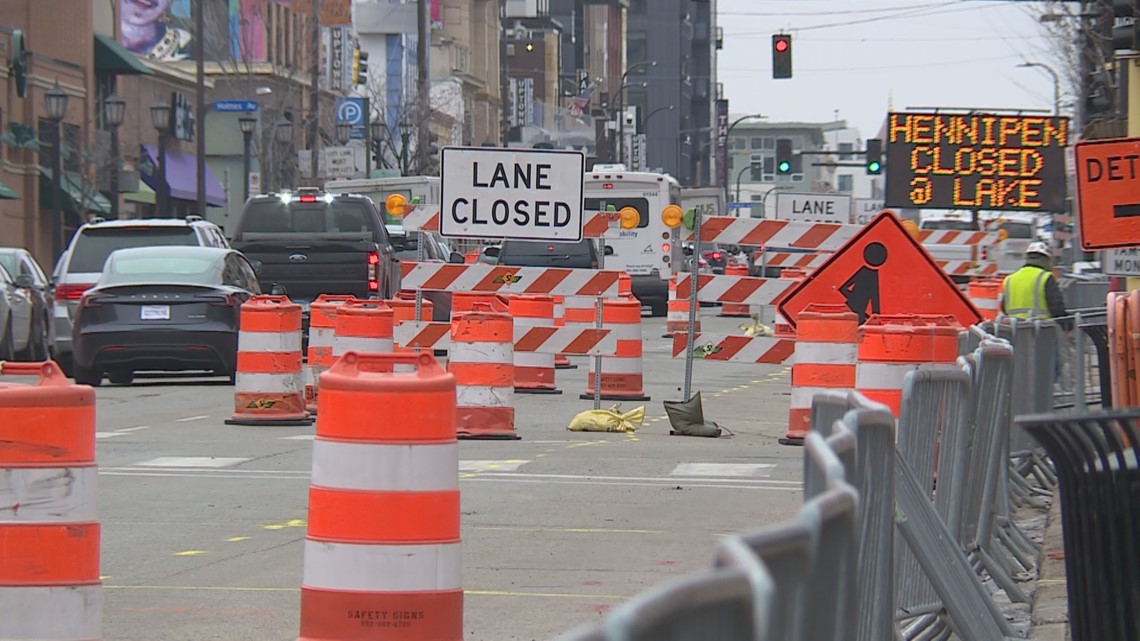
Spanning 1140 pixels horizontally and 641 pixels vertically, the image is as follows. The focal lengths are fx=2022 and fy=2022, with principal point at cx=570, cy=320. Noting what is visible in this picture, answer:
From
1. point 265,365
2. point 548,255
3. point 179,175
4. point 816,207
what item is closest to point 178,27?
point 179,175

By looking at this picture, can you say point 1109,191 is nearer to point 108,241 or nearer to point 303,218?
point 108,241

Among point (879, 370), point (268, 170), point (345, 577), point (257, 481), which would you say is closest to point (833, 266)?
point (879, 370)

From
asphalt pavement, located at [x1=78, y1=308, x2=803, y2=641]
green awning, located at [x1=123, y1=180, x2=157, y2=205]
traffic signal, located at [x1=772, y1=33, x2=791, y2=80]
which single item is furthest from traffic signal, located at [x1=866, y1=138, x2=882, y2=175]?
asphalt pavement, located at [x1=78, y1=308, x2=803, y2=641]

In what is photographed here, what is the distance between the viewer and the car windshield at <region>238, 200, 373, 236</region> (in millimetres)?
27031

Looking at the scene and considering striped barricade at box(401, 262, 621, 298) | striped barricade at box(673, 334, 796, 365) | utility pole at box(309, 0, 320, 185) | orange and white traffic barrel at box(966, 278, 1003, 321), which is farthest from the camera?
utility pole at box(309, 0, 320, 185)

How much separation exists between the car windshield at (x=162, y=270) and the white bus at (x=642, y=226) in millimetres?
19212

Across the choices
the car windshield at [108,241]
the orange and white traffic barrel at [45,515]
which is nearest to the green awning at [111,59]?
the car windshield at [108,241]

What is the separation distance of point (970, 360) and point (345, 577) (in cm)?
315

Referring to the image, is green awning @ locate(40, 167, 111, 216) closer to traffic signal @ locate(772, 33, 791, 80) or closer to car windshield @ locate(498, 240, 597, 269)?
car windshield @ locate(498, 240, 597, 269)

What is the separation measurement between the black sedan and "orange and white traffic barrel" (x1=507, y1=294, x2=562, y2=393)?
9.39ft

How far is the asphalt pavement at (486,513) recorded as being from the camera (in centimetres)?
811

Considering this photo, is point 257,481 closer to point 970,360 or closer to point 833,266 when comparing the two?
point 833,266

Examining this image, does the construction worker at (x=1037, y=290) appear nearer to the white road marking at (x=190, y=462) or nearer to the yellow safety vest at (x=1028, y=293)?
the yellow safety vest at (x=1028, y=293)

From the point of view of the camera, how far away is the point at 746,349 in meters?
16.4
